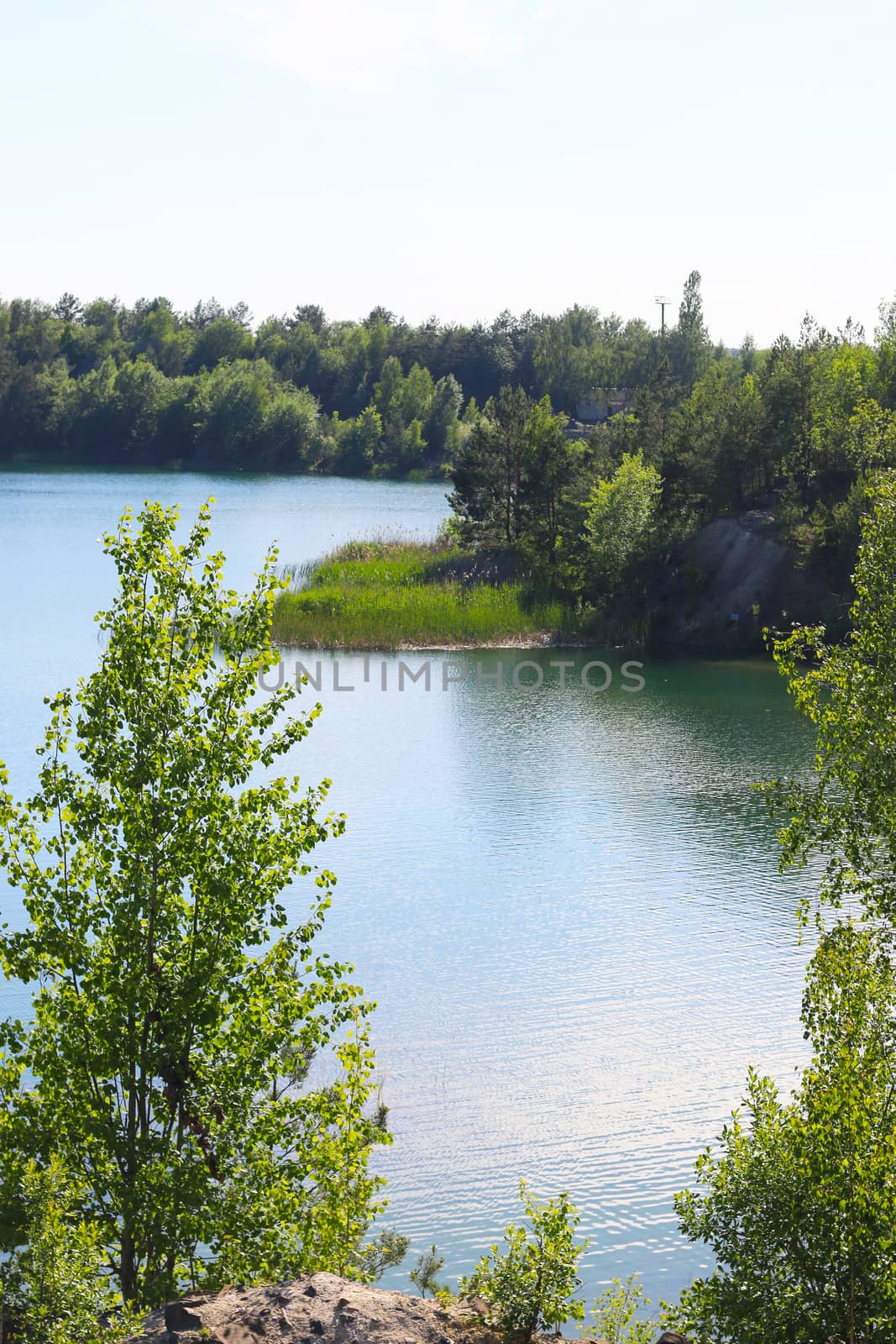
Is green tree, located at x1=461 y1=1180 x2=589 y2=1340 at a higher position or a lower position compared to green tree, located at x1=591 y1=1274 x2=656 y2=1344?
higher

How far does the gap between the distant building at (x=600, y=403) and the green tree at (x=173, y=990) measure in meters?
102

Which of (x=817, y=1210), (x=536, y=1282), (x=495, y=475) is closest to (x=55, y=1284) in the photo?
(x=536, y=1282)

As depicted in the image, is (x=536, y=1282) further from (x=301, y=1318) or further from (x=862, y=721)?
(x=862, y=721)

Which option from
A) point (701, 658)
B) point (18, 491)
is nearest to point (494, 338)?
point (18, 491)

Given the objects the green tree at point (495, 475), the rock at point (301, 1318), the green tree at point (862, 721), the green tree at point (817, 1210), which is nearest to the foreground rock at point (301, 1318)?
the rock at point (301, 1318)

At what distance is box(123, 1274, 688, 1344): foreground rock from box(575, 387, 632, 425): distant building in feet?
344

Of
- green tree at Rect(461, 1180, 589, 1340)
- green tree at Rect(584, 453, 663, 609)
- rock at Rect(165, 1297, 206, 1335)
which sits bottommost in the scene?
green tree at Rect(461, 1180, 589, 1340)

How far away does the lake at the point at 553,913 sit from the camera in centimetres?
1388

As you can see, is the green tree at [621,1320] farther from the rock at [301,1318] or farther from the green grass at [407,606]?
the green grass at [407,606]

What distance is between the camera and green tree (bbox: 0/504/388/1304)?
8875 mm

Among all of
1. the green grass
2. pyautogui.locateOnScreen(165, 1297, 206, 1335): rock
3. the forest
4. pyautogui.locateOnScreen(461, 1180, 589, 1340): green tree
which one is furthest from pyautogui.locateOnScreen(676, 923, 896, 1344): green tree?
the green grass

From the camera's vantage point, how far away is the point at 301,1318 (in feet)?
24.4

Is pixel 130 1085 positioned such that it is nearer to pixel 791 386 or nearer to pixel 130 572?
pixel 130 572

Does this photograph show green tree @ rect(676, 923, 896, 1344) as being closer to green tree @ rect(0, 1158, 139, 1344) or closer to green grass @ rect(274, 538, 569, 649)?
green tree @ rect(0, 1158, 139, 1344)
